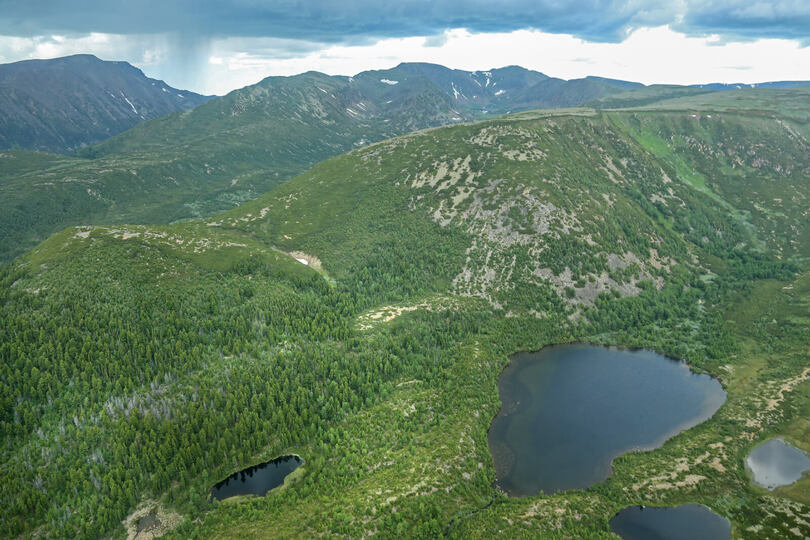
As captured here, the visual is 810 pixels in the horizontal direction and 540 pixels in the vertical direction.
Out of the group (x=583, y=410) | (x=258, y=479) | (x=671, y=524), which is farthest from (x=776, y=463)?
(x=258, y=479)

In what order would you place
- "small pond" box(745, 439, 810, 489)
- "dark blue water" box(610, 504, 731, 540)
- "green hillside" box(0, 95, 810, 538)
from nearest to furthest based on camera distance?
"dark blue water" box(610, 504, 731, 540), "green hillside" box(0, 95, 810, 538), "small pond" box(745, 439, 810, 489)

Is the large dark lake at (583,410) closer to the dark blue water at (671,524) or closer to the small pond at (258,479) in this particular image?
the dark blue water at (671,524)

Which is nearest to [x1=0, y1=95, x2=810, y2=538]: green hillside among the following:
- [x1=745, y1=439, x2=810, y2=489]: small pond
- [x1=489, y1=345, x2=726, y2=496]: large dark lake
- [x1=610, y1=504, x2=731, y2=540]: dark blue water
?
[x1=610, y1=504, x2=731, y2=540]: dark blue water

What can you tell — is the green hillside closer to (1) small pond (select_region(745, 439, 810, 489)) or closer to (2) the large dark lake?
(1) small pond (select_region(745, 439, 810, 489))

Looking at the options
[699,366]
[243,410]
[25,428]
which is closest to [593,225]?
[699,366]

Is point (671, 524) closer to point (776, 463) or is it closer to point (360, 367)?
point (776, 463)

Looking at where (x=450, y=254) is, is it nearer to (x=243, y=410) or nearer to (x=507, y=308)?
(x=507, y=308)

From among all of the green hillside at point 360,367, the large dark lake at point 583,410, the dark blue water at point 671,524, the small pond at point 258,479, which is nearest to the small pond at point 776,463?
the green hillside at point 360,367
